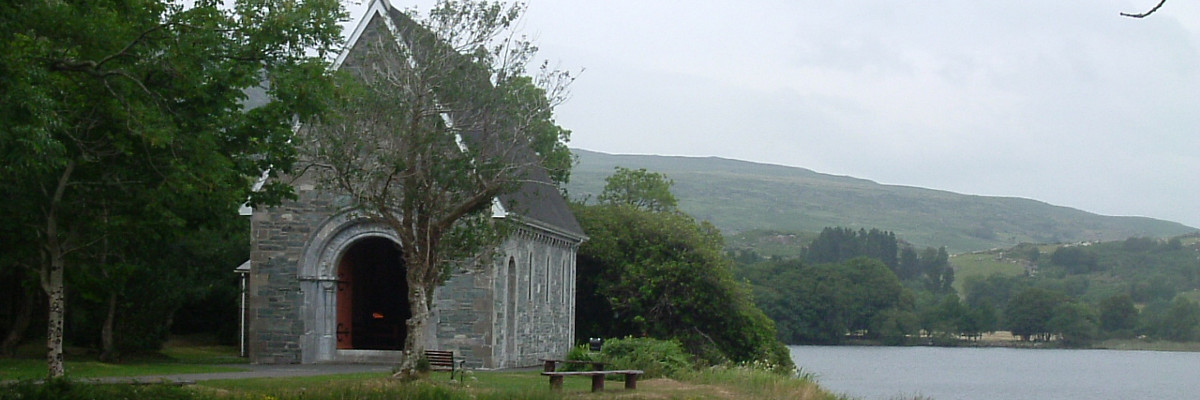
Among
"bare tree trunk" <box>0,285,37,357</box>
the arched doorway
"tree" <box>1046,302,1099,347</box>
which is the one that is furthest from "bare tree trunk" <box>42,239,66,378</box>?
"tree" <box>1046,302,1099,347</box>

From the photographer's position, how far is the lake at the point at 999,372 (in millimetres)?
59312

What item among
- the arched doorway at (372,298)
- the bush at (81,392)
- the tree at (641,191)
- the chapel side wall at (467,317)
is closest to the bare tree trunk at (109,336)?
the arched doorway at (372,298)

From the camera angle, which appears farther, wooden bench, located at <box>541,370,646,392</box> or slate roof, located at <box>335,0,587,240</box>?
slate roof, located at <box>335,0,587,240</box>

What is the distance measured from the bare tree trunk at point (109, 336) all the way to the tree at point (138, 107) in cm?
798

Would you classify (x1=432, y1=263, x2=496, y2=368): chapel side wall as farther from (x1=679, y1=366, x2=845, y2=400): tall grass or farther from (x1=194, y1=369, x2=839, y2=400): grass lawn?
(x1=679, y1=366, x2=845, y2=400): tall grass

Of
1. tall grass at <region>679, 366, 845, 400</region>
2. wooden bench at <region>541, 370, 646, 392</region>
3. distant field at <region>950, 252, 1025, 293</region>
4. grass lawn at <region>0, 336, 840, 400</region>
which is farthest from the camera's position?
distant field at <region>950, 252, 1025, 293</region>

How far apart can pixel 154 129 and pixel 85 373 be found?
37.5 ft

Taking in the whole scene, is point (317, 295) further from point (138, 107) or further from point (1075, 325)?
point (1075, 325)

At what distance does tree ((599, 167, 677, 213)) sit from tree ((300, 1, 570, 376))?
3748 cm

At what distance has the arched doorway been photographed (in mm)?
36812

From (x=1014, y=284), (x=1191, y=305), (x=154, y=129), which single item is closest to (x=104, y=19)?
(x=154, y=129)

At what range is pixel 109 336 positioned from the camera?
3650cm

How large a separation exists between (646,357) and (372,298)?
11.4m

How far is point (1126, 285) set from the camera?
491 ft
